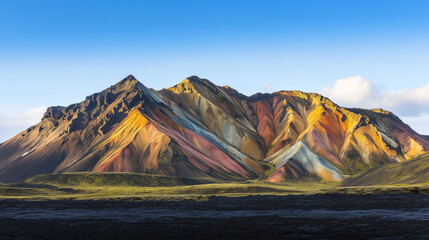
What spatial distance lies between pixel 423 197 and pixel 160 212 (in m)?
56.5

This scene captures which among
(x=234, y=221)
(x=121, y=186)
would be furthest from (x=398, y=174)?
(x=121, y=186)

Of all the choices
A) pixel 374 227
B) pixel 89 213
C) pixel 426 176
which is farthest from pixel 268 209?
pixel 426 176

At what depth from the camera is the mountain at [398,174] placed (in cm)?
14075

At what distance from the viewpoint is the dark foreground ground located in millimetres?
54656

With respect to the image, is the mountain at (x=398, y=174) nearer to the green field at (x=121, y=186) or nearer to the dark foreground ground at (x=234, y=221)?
the green field at (x=121, y=186)

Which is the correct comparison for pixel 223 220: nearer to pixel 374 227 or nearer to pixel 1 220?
pixel 374 227

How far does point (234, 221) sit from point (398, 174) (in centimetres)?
10764

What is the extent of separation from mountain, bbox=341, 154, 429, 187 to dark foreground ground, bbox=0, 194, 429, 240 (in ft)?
167

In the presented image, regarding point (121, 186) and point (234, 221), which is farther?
point (121, 186)

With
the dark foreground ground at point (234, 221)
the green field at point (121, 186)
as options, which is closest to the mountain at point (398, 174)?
the green field at point (121, 186)

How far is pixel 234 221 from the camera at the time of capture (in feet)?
221

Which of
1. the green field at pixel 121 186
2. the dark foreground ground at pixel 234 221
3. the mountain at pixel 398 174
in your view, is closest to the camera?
the dark foreground ground at pixel 234 221

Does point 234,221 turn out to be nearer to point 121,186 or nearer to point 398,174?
point 398,174

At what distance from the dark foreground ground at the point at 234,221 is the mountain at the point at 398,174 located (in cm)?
5076
